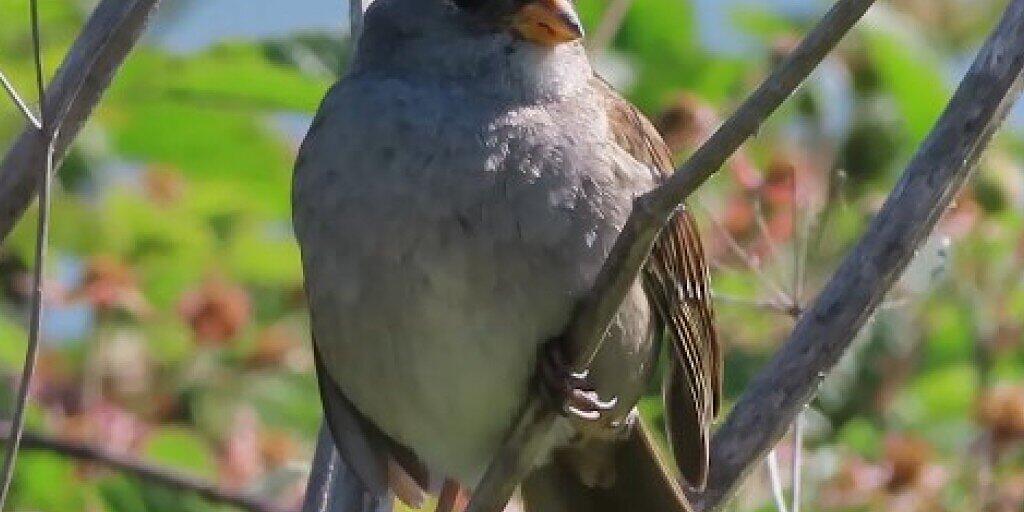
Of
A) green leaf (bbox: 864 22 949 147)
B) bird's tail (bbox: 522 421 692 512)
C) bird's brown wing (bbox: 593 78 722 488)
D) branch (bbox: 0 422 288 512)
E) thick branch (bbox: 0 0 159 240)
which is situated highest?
thick branch (bbox: 0 0 159 240)

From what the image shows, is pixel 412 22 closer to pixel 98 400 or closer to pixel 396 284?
pixel 396 284

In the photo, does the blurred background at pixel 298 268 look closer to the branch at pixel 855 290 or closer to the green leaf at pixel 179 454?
the green leaf at pixel 179 454

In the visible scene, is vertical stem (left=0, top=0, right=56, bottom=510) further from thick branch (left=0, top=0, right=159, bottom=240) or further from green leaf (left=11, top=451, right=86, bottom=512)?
green leaf (left=11, top=451, right=86, bottom=512)

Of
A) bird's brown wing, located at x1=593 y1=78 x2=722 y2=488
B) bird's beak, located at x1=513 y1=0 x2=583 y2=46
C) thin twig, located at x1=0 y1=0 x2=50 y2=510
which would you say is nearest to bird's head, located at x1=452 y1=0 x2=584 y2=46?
bird's beak, located at x1=513 y1=0 x2=583 y2=46

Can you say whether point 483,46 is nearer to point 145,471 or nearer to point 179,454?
point 145,471

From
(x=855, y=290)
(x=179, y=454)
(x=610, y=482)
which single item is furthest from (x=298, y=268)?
(x=855, y=290)

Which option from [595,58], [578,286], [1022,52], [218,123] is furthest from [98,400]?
[1022,52]
